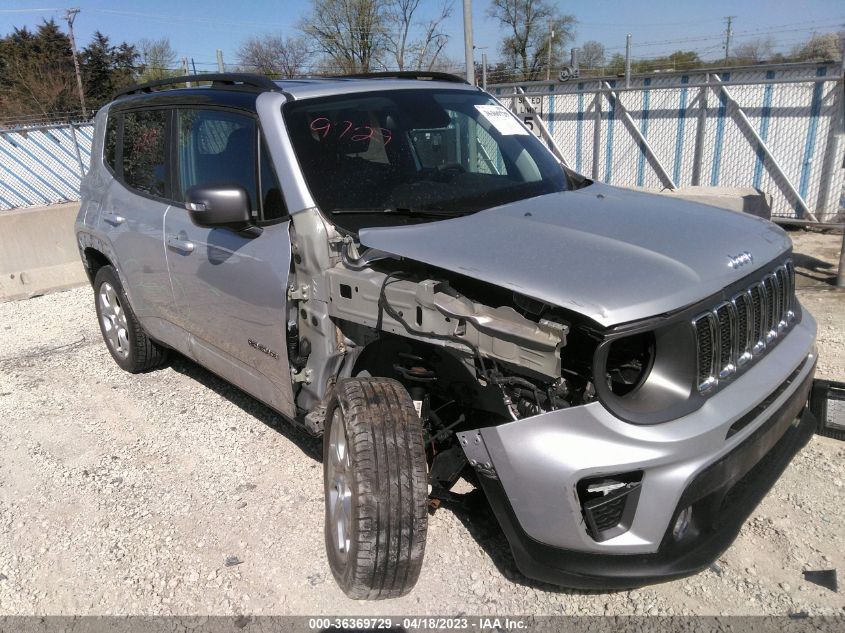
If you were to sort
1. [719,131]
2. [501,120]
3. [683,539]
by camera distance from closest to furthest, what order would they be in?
[683,539] < [501,120] < [719,131]

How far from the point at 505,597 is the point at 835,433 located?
6.08 ft

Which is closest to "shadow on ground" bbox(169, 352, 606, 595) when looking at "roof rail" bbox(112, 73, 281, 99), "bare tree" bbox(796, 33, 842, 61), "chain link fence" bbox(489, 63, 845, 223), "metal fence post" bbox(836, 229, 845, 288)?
"roof rail" bbox(112, 73, 281, 99)

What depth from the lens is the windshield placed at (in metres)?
3.14

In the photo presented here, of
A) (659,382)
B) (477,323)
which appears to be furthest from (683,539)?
(477,323)

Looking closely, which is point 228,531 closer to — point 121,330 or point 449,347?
point 449,347

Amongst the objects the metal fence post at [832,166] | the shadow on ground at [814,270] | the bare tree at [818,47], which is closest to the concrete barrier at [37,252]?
the shadow on ground at [814,270]

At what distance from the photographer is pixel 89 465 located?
4.07 metres

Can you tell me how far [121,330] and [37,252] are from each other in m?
3.51

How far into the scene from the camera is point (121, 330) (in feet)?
17.4

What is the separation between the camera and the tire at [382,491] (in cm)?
253

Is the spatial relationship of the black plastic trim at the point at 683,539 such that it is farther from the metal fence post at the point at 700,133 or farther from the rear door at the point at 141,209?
the metal fence post at the point at 700,133

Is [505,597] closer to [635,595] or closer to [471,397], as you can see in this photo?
[635,595]

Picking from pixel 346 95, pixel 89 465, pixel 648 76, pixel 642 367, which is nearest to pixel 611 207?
pixel 642 367

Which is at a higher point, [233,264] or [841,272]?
[233,264]
